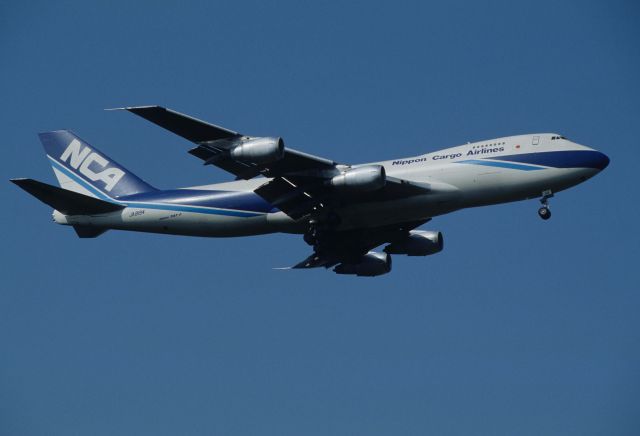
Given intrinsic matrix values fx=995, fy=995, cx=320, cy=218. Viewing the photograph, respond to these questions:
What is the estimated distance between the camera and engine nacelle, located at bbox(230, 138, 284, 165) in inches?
1633

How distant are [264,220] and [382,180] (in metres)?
6.89

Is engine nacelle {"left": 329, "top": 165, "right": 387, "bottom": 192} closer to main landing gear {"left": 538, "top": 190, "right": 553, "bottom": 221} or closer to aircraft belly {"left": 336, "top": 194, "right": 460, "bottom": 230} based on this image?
aircraft belly {"left": 336, "top": 194, "right": 460, "bottom": 230}

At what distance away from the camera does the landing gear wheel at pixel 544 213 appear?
44344 millimetres

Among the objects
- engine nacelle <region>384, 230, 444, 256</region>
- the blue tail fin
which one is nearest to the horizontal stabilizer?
the blue tail fin

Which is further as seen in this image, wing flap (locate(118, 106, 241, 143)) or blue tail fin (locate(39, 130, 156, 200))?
blue tail fin (locate(39, 130, 156, 200))

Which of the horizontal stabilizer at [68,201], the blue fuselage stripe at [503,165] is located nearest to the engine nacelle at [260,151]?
the blue fuselage stripe at [503,165]

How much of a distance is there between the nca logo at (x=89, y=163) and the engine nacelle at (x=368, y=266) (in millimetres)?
12534

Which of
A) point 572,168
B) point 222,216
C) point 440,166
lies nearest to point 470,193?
point 440,166

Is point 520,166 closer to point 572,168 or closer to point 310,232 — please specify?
point 572,168

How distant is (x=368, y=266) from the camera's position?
169 feet

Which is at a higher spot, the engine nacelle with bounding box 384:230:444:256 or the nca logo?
the nca logo

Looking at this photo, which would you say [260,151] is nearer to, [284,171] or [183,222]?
[284,171]

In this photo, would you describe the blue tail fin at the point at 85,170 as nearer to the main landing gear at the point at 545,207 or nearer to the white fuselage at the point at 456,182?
the white fuselage at the point at 456,182

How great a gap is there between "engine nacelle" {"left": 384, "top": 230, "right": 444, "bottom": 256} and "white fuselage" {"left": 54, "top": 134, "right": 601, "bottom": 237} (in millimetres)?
3981
